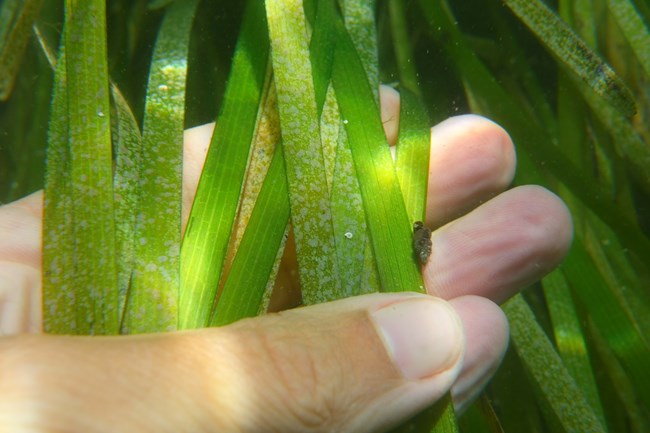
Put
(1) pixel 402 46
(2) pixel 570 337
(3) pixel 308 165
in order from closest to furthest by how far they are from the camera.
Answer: (3) pixel 308 165 → (2) pixel 570 337 → (1) pixel 402 46

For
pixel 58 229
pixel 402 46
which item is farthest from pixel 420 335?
pixel 402 46

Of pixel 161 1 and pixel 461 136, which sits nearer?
pixel 461 136

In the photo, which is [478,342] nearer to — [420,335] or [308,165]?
[420,335]

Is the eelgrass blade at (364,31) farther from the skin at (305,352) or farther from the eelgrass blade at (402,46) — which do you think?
the skin at (305,352)

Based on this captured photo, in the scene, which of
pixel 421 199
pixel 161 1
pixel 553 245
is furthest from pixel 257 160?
pixel 161 1

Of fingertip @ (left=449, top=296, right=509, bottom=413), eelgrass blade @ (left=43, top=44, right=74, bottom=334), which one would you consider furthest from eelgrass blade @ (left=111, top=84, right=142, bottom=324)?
fingertip @ (left=449, top=296, right=509, bottom=413)

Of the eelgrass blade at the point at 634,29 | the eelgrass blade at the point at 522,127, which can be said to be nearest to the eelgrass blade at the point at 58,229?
the eelgrass blade at the point at 522,127

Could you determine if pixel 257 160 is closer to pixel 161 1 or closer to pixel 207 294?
pixel 207 294
